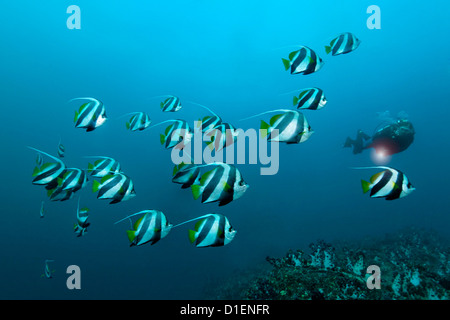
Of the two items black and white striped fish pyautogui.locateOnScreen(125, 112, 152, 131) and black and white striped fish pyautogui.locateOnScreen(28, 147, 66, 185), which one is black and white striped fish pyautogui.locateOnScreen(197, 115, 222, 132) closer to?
black and white striped fish pyautogui.locateOnScreen(125, 112, 152, 131)

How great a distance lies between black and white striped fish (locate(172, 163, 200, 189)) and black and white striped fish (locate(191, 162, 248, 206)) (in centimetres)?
90

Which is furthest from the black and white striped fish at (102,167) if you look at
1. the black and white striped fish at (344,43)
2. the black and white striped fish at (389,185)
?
the black and white striped fish at (344,43)

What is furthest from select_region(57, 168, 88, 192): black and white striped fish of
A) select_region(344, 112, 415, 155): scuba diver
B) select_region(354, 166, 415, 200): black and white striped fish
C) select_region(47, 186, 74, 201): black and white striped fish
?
select_region(344, 112, 415, 155): scuba diver

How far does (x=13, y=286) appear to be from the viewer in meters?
20.9

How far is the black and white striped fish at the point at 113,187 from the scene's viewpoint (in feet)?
10.5

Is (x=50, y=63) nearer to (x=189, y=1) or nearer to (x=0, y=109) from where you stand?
(x=0, y=109)

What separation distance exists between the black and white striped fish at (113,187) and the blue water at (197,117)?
622 inches

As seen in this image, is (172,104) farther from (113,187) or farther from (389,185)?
(389,185)

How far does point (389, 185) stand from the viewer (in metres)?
2.81

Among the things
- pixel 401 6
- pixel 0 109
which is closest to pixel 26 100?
pixel 0 109

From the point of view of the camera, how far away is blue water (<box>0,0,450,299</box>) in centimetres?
2445

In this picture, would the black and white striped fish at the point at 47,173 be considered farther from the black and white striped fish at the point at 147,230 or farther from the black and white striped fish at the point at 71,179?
the black and white striped fish at the point at 147,230

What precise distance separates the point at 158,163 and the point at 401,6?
5573cm

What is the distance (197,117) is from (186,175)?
53623 millimetres
